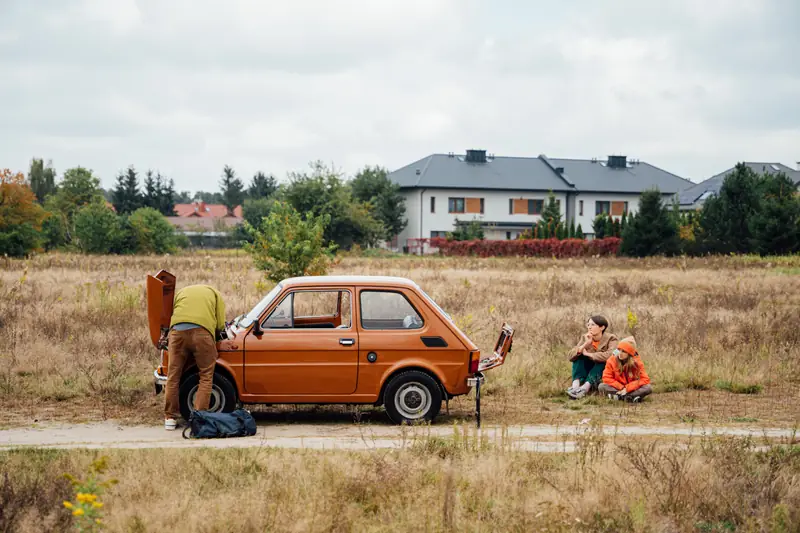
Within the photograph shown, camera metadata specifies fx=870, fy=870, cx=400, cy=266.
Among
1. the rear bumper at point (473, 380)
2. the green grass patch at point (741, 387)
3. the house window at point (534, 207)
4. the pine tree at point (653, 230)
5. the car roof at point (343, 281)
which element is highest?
the house window at point (534, 207)

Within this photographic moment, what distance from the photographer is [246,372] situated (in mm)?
10070

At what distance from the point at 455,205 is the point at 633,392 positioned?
2611 inches

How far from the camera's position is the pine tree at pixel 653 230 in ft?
168

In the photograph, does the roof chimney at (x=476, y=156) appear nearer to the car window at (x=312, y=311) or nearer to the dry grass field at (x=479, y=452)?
the dry grass field at (x=479, y=452)

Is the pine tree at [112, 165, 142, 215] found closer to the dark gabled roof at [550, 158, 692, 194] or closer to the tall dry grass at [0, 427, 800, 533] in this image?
the dark gabled roof at [550, 158, 692, 194]

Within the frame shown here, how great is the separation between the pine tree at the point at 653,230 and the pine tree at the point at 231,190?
332 ft

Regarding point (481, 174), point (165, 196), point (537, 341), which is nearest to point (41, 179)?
point (165, 196)

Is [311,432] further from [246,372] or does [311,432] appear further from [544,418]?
[544,418]

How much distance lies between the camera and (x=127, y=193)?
95.0 meters

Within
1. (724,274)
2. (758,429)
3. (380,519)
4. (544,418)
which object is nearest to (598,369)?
(544,418)

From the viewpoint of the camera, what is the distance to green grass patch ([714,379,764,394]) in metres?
12.8

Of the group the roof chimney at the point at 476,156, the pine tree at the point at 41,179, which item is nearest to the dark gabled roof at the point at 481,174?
the roof chimney at the point at 476,156

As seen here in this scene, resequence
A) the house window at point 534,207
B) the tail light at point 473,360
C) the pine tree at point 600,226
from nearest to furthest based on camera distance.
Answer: the tail light at point 473,360, the pine tree at point 600,226, the house window at point 534,207

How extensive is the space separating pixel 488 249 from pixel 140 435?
4857cm
